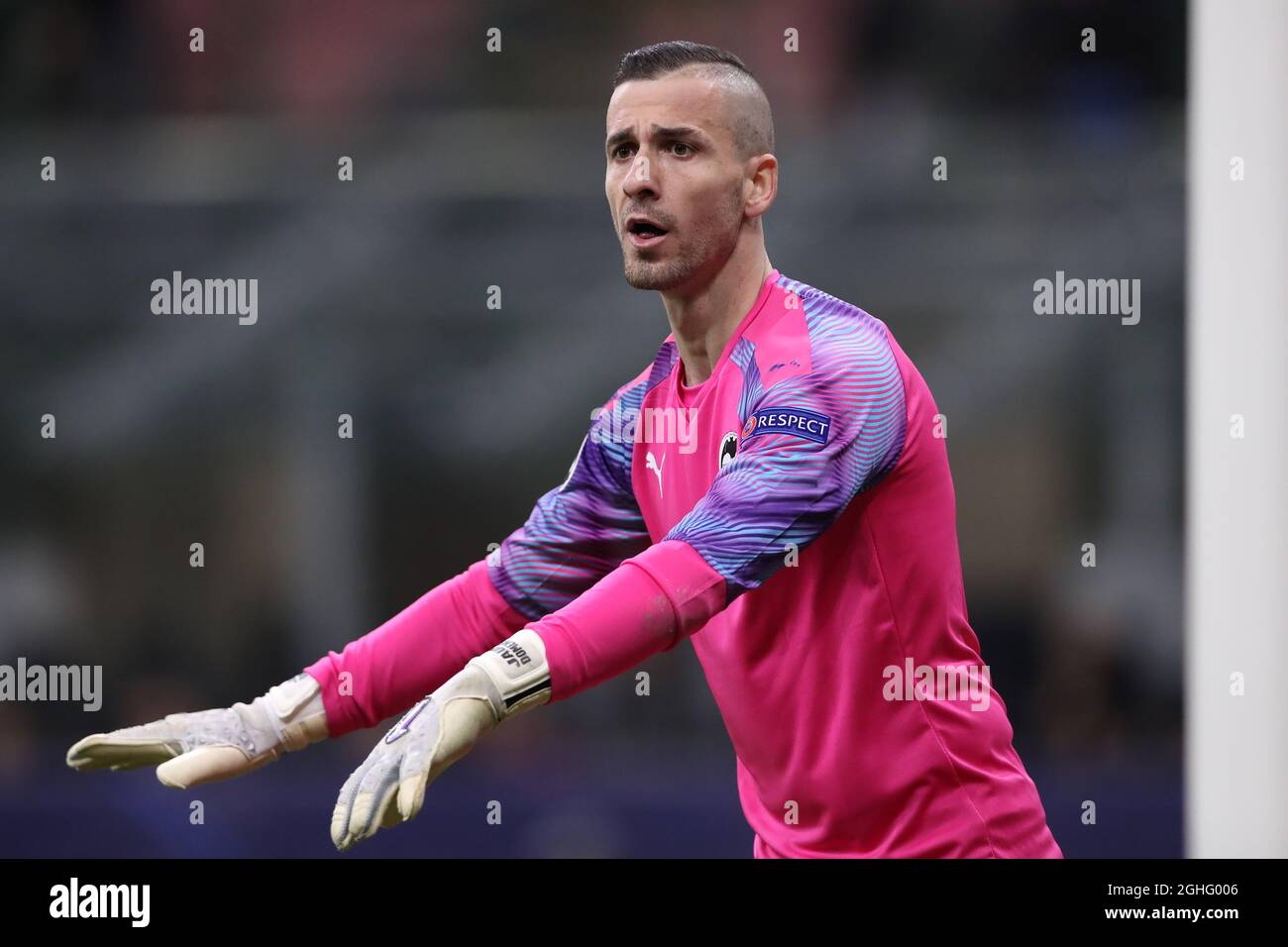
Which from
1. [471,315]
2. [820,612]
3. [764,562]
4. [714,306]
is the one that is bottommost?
[820,612]

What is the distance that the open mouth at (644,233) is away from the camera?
3006 millimetres

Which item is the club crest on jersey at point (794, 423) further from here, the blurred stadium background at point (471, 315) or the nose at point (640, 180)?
the blurred stadium background at point (471, 315)

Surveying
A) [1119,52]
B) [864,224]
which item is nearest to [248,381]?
[864,224]

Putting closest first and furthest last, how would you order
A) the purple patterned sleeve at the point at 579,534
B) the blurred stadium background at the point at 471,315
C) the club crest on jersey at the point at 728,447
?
the club crest on jersey at the point at 728,447
the purple patterned sleeve at the point at 579,534
the blurred stadium background at the point at 471,315

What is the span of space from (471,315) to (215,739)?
4.08 meters

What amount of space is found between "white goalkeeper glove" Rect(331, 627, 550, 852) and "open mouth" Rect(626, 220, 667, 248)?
0.95 metres

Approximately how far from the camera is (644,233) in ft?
9.94

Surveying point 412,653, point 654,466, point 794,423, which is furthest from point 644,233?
point 412,653

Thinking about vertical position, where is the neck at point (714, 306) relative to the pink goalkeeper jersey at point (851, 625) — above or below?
above

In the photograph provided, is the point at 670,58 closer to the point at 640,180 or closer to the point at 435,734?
the point at 640,180

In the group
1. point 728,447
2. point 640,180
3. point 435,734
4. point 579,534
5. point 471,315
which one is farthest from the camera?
point 471,315

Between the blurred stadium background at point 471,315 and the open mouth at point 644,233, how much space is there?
3356 millimetres

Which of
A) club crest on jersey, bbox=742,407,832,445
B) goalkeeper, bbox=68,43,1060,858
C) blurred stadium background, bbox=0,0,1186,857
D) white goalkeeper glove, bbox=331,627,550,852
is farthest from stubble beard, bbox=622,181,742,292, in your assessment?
blurred stadium background, bbox=0,0,1186,857

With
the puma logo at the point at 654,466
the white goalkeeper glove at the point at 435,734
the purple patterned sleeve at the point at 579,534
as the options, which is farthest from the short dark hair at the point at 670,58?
the white goalkeeper glove at the point at 435,734
